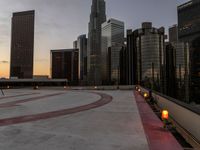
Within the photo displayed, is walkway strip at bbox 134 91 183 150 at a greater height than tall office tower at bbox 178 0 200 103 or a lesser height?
lesser

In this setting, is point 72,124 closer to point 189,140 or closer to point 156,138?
point 156,138

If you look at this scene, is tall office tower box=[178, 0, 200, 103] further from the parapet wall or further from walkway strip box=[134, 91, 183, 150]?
walkway strip box=[134, 91, 183, 150]

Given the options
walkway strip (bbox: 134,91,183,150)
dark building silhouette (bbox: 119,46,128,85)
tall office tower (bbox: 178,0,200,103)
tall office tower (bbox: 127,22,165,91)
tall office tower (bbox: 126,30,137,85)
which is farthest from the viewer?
dark building silhouette (bbox: 119,46,128,85)

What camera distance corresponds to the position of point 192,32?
151875 millimetres

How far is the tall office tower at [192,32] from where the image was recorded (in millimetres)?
106938

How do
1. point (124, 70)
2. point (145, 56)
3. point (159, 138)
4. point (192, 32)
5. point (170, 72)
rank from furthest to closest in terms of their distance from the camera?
point (124, 70)
point (145, 56)
point (192, 32)
point (170, 72)
point (159, 138)

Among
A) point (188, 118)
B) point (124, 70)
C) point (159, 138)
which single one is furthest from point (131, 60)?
point (159, 138)

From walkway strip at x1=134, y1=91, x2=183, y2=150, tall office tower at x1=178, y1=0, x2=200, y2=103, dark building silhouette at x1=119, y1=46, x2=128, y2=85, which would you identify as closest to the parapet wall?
walkway strip at x1=134, y1=91, x2=183, y2=150

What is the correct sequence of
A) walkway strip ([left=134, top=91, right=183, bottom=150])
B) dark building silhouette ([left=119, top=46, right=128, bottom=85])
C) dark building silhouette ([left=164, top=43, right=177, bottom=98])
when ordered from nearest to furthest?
walkway strip ([left=134, top=91, right=183, bottom=150]) < dark building silhouette ([left=164, top=43, right=177, bottom=98]) < dark building silhouette ([left=119, top=46, right=128, bottom=85])

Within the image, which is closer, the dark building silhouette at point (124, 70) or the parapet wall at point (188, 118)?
the parapet wall at point (188, 118)

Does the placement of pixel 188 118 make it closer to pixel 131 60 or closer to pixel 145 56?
pixel 145 56

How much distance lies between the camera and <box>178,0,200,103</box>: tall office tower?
10694 cm

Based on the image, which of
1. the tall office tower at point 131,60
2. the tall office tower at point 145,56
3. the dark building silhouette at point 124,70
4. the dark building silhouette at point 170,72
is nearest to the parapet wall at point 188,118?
the dark building silhouette at point 170,72

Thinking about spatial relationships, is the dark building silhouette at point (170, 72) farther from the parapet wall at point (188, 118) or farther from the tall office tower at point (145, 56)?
the parapet wall at point (188, 118)
